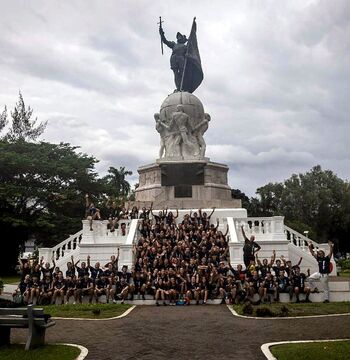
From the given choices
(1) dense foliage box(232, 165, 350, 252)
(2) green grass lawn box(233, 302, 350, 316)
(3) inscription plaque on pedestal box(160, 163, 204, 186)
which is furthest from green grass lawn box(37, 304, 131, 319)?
(1) dense foliage box(232, 165, 350, 252)

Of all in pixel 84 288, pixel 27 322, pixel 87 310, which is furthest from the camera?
pixel 84 288

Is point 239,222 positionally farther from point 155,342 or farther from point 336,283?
point 155,342

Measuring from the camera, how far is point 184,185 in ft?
97.8

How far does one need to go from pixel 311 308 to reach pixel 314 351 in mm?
6207

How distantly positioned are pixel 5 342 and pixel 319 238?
54732 mm

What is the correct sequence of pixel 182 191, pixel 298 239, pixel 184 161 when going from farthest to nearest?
pixel 184 161
pixel 182 191
pixel 298 239

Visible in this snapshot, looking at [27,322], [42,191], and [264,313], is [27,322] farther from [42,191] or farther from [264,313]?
[42,191]

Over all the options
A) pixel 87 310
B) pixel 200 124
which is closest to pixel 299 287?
pixel 87 310

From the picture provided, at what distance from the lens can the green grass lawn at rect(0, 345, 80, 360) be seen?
845 centimetres

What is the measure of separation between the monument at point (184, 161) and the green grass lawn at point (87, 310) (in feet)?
44.0

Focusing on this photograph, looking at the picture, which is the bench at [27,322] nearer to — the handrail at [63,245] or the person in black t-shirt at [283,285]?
the person in black t-shirt at [283,285]

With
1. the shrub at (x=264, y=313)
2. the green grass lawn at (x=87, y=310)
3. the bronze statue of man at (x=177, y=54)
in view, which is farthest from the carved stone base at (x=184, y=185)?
the shrub at (x=264, y=313)

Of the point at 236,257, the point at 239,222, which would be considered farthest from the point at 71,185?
the point at 236,257

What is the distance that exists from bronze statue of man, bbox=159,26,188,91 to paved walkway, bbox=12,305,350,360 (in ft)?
88.8
